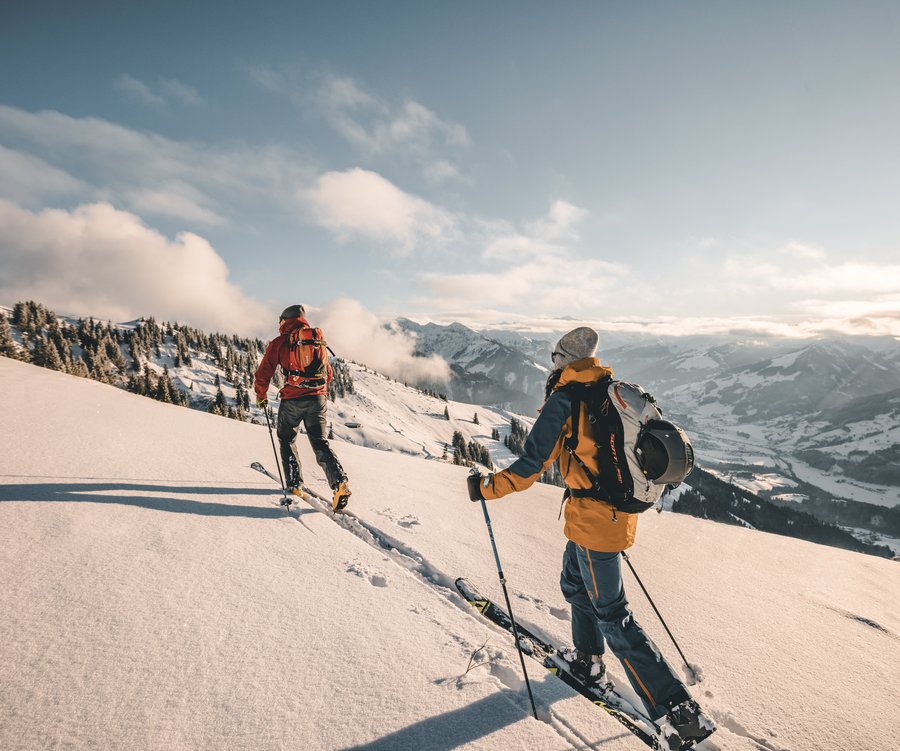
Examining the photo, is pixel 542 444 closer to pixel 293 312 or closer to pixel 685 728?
pixel 685 728

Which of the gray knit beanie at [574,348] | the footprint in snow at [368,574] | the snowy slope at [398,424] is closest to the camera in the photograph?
the gray knit beanie at [574,348]

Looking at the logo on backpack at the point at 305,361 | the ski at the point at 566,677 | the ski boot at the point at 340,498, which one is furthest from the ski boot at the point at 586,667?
the logo on backpack at the point at 305,361

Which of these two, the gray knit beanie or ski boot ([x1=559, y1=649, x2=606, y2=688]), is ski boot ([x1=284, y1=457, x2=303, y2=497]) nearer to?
ski boot ([x1=559, y1=649, x2=606, y2=688])

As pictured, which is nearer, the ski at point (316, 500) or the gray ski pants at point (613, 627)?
the gray ski pants at point (613, 627)

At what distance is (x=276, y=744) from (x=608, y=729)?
8.29ft

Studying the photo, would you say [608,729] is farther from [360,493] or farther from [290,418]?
[290,418]

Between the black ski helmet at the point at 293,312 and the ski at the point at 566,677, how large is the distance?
552cm

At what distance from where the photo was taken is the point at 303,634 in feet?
11.7

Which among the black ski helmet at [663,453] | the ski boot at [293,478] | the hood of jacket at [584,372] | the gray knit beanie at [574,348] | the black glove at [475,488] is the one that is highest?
the gray knit beanie at [574,348]

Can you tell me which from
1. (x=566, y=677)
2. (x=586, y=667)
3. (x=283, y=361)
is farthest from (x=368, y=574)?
(x=283, y=361)

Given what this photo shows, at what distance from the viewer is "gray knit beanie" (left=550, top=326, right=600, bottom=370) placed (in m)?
3.94

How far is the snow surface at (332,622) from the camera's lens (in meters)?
2.74

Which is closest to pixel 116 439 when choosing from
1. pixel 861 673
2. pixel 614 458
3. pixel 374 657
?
pixel 374 657

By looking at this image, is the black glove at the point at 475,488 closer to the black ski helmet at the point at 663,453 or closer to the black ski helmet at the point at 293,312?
the black ski helmet at the point at 663,453
